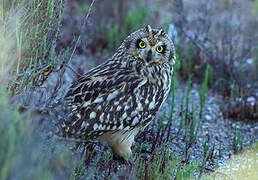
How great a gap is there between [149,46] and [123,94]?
0.57 meters

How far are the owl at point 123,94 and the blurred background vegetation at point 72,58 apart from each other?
11.8 inches

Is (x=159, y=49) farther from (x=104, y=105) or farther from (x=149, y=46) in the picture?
(x=104, y=105)

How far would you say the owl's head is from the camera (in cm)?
360

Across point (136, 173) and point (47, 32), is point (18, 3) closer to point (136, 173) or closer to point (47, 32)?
point (47, 32)

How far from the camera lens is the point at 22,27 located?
333 centimetres

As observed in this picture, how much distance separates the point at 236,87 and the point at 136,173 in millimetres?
2539

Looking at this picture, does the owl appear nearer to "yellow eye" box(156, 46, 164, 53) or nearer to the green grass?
"yellow eye" box(156, 46, 164, 53)

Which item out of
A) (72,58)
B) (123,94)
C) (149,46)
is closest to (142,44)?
(149,46)

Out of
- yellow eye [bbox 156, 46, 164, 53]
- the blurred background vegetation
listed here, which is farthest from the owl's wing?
yellow eye [bbox 156, 46, 164, 53]

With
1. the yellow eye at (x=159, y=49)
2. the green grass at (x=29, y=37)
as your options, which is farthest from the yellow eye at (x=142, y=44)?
the green grass at (x=29, y=37)

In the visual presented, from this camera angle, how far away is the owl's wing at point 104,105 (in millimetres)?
3303

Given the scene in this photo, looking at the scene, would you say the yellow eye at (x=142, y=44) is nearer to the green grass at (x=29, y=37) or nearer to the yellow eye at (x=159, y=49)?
the yellow eye at (x=159, y=49)

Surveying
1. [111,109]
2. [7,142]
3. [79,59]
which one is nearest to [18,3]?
[111,109]

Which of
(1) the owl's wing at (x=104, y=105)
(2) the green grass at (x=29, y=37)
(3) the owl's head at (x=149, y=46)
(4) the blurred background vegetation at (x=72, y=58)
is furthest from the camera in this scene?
(3) the owl's head at (x=149, y=46)
